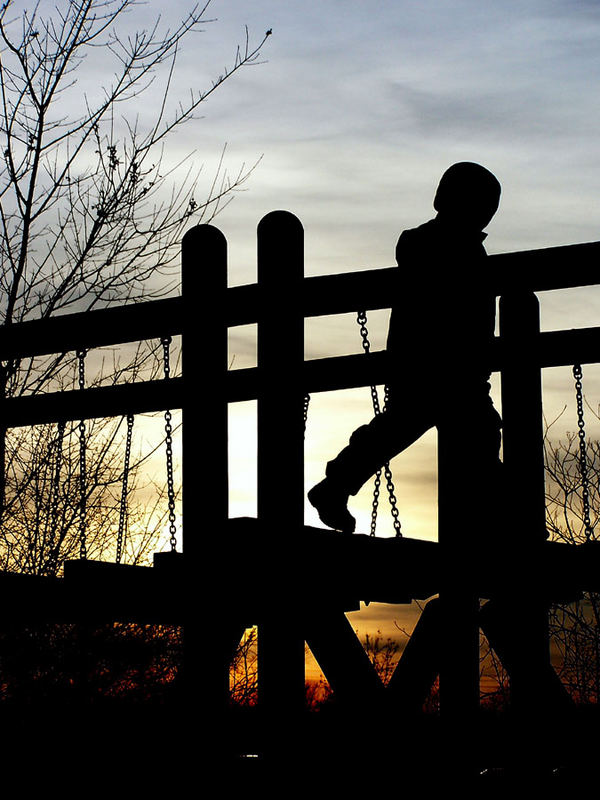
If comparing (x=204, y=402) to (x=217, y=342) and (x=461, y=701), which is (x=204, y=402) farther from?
(x=461, y=701)

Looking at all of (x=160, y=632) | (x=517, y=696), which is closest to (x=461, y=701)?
(x=517, y=696)

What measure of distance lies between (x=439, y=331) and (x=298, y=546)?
1.00m

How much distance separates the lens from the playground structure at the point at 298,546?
3.84 meters

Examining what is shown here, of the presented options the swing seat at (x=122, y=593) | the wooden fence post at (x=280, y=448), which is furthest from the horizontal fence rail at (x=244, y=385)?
the swing seat at (x=122, y=593)

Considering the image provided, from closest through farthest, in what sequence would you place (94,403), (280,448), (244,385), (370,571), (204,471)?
1. (370,571)
2. (280,448)
3. (204,471)
4. (244,385)
5. (94,403)

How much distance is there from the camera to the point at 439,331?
3.93 metres

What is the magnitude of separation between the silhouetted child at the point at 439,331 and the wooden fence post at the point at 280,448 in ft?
0.65

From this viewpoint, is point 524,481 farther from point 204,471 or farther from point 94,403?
point 94,403

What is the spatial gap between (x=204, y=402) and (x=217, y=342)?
0.87ft

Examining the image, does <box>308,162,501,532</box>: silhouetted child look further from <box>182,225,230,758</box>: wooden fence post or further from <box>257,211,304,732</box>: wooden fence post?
<box>182,225,230,758</box>: wooden fence post

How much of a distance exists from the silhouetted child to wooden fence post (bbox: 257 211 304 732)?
0.20m

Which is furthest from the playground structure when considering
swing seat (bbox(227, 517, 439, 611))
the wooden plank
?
the wooden plank

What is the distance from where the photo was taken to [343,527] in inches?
161

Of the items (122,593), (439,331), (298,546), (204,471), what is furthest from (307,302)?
(122,593)
